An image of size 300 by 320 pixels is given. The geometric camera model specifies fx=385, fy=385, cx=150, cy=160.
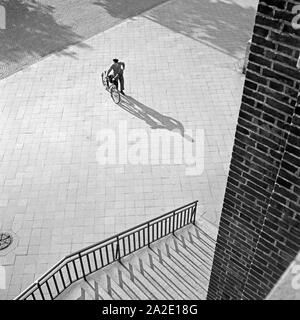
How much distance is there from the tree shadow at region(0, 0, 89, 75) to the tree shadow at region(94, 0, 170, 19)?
2379 mm

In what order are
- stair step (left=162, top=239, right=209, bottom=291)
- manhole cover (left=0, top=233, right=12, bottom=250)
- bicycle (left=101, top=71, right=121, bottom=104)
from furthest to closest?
bicycle (left=101, top=71, right=121, bottom=104) → manhole cover (left=0, top=233, right=12, bottom=250) → stair step (left=162, top=239, right=209, bottom=291)

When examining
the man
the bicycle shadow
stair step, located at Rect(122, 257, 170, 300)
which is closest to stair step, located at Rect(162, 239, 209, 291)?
stair step, located at Rect(122, 257, 170, 300)

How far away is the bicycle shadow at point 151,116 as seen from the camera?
11047 mm

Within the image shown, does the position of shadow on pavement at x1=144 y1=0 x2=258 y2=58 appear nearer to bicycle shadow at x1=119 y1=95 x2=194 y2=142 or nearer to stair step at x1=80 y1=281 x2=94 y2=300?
bicycle shadow at x1=119 y1=95 x2=194 y2=142

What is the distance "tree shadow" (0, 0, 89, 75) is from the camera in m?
14.4

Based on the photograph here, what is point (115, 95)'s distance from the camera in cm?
1208

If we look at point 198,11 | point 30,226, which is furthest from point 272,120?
point 198,11

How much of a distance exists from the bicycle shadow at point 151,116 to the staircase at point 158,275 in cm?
357

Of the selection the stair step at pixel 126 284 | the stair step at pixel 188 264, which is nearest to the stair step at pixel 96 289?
the stair step at pixel 126 284

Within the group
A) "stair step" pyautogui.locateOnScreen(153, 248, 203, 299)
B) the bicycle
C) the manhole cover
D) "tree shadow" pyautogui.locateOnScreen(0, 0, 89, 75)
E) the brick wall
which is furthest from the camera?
"tree shadow" pyautogui.locateOnScreen(0, 0, 89, 75)

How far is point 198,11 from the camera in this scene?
1731cm

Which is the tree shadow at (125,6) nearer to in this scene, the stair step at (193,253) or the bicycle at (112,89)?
the bicycle at (112,89)

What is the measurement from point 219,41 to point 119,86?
5.18m
